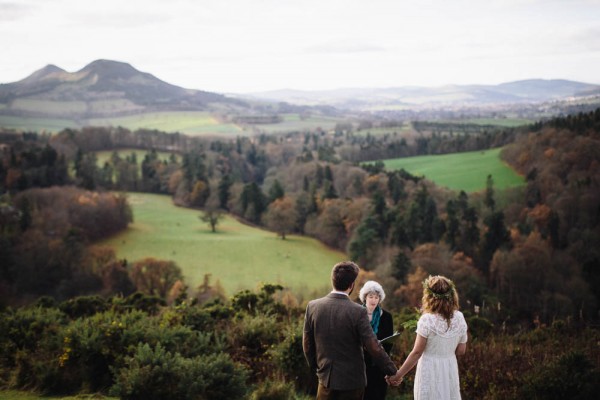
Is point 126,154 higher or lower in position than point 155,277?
higher

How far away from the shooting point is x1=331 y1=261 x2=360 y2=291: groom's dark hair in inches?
203

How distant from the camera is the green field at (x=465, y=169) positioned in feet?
249

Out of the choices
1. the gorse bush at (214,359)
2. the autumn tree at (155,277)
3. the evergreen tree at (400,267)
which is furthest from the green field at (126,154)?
the gorse bush at (214,359)

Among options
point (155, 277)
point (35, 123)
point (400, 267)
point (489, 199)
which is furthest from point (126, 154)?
point (400, 267)

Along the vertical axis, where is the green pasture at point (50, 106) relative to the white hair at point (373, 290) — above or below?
above

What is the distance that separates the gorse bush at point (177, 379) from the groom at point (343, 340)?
2.78 meters

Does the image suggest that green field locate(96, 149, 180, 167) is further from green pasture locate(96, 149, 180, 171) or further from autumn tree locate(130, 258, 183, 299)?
autumn tree locate(130, 258, 183, 299)

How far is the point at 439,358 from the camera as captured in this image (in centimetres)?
538

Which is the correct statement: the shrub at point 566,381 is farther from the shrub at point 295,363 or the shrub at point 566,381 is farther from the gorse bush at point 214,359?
the shrub at point 295,363

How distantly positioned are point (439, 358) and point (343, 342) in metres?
1.13

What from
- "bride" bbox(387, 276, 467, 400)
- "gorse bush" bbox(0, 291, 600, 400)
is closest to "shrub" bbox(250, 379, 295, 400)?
"gorse bush" bbox(0, 291, 600, 400)

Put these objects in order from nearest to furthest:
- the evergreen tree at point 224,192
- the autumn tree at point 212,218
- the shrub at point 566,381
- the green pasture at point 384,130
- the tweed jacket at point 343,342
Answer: the tweed jacket at point 343,342 → the shrub at point 566,381 → the autumn tree at point 212,218 → the evergreen tree at point 224,192 → the green pasture at point 384,130

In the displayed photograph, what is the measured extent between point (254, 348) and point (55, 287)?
4543cm

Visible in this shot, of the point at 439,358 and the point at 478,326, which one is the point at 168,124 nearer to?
the point at 478,326
